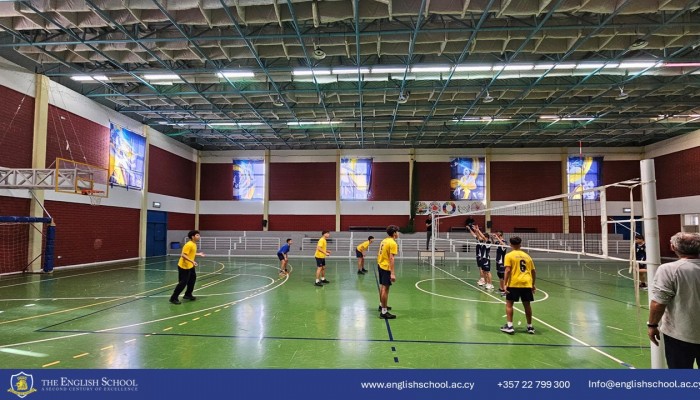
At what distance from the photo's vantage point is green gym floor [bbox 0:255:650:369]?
17.5 ft

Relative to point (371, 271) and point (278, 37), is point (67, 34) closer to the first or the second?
point (278, 37)

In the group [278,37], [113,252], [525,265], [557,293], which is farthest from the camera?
[113,252]

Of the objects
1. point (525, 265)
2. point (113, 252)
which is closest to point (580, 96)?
point (525, 265)

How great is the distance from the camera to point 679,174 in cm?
2409

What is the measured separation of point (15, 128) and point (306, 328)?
16119 millimetres

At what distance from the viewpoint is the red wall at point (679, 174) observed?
22.8m

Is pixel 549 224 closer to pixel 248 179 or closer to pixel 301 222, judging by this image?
pixel 301 222

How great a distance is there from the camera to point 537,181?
28.0 metres

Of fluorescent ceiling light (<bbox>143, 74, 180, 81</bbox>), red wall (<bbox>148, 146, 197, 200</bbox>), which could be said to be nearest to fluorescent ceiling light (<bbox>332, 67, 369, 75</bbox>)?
fluorescent ceiling light (<bbox>143, 74, 180, 81</bbox>)

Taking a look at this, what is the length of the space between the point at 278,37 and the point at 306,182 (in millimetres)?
17793

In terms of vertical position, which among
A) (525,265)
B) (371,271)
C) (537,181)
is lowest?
(371,271)

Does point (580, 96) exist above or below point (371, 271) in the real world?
above

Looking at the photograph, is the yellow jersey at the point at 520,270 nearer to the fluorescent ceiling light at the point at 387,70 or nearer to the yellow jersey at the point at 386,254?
the yellow jersey at the point at 386,254
